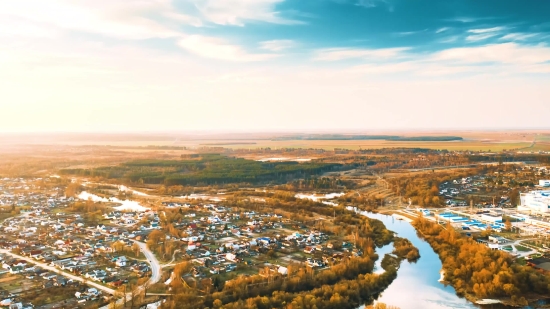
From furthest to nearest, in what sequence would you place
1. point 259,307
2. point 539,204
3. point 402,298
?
point 539,204
point 402,298
point 259,307

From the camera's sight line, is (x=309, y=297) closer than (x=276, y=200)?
Yes

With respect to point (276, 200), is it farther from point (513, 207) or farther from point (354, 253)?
point (513, 207)

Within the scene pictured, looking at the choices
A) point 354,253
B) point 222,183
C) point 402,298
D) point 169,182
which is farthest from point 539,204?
point 169,182

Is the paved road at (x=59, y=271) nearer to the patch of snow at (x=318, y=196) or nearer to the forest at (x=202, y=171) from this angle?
the patch of snow at (x=318, y=196)

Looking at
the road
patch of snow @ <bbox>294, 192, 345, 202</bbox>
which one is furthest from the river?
patch of snow @ <bbox>294, 192, 345, 202</bbox>

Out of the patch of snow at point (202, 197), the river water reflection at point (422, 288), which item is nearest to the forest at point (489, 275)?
the river water reflection at point (422, 288)

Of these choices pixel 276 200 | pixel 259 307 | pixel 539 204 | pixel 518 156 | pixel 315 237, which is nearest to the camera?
pixel 259 307

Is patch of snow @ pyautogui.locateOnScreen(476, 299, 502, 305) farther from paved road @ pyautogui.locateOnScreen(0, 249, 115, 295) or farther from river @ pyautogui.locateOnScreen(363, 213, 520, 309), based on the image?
paved road @ pyautogui.locateOnScreen(0, 249, 115, 295)
